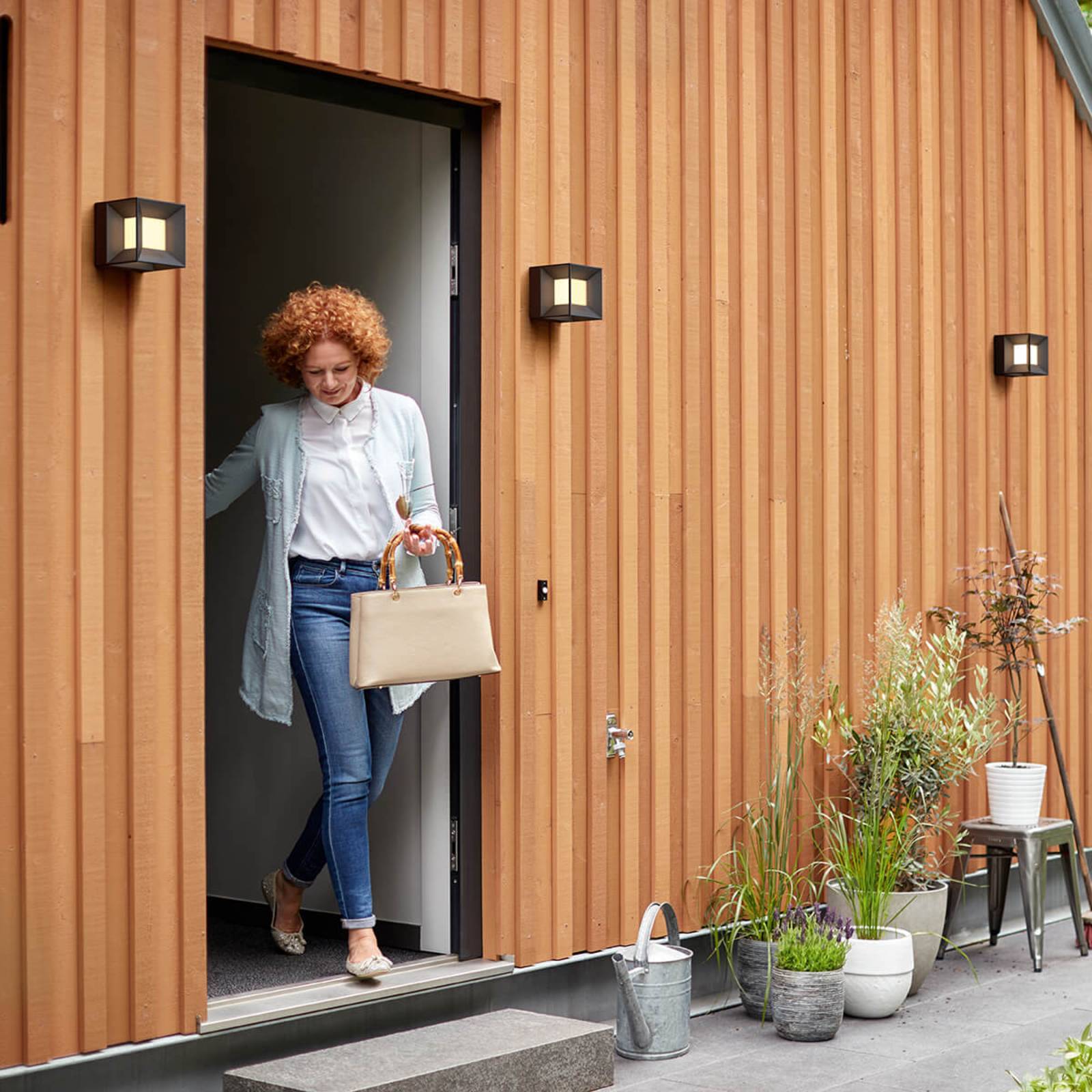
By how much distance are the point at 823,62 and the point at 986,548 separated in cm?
182

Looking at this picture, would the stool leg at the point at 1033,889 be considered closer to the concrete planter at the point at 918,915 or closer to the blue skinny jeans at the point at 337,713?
the concrete planter at the point at 918,915

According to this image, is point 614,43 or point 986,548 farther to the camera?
point 986,548

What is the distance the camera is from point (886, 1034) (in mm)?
4773

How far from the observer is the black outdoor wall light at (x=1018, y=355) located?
635cm

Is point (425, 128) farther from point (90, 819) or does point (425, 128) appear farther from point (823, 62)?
point (90, 819)

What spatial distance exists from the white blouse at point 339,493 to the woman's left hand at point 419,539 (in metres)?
0.15

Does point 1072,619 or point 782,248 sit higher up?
point 782,248

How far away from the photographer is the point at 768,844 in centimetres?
521

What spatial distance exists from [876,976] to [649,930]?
0.88 metres

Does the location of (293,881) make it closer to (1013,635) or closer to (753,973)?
(753,973)

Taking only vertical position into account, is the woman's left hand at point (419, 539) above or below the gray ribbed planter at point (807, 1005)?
above

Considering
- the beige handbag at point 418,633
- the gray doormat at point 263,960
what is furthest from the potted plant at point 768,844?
the beige handbag at point 418,633

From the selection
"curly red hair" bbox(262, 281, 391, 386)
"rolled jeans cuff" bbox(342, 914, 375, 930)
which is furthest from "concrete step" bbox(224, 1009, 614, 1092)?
"curly red hair" bbox(262, 281, 391, 386)

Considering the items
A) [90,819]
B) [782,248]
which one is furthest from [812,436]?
[90,819]
